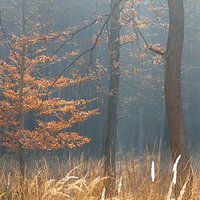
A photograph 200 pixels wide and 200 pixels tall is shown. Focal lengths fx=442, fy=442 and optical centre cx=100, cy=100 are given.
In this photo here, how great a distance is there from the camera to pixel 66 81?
1145cm

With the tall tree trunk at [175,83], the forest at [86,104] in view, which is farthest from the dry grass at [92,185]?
the tall tree trunk at [175,83]

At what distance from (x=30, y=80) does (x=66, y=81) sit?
1036mm

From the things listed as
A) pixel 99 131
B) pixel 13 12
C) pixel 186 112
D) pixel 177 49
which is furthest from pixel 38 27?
pixel 186 112

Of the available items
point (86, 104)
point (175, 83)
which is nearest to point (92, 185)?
point (175, 83)

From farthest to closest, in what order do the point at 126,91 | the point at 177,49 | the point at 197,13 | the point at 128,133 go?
the point at 128,133, the point at 126,91, the point at 197,13, the point at 177,49

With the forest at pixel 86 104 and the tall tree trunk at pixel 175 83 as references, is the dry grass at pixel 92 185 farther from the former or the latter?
the tall tree trunk at pixel 175 83

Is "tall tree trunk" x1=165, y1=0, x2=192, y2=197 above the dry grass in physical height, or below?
above

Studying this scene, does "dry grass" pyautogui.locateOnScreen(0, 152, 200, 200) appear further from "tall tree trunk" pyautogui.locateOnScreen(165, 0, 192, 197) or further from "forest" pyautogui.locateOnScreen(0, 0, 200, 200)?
"tall tree trunk" pyautogui.locateOnScreen(165, 0, 192, 197)

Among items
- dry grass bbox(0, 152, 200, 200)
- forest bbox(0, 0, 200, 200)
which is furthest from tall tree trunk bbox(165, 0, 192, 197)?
dry grass bbox(0, 152, 200, 200)

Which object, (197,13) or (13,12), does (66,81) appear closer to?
(13,12)

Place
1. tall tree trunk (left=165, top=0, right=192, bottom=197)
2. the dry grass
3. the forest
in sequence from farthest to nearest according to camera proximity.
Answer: tall tree trunk (left=165, top=0, right=192, bottom=197) → the forest → the dry grass

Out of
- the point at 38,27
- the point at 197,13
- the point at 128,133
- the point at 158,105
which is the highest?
the point at 197,13

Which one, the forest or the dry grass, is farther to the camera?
the forest

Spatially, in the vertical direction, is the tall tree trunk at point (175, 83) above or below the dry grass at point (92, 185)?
above
